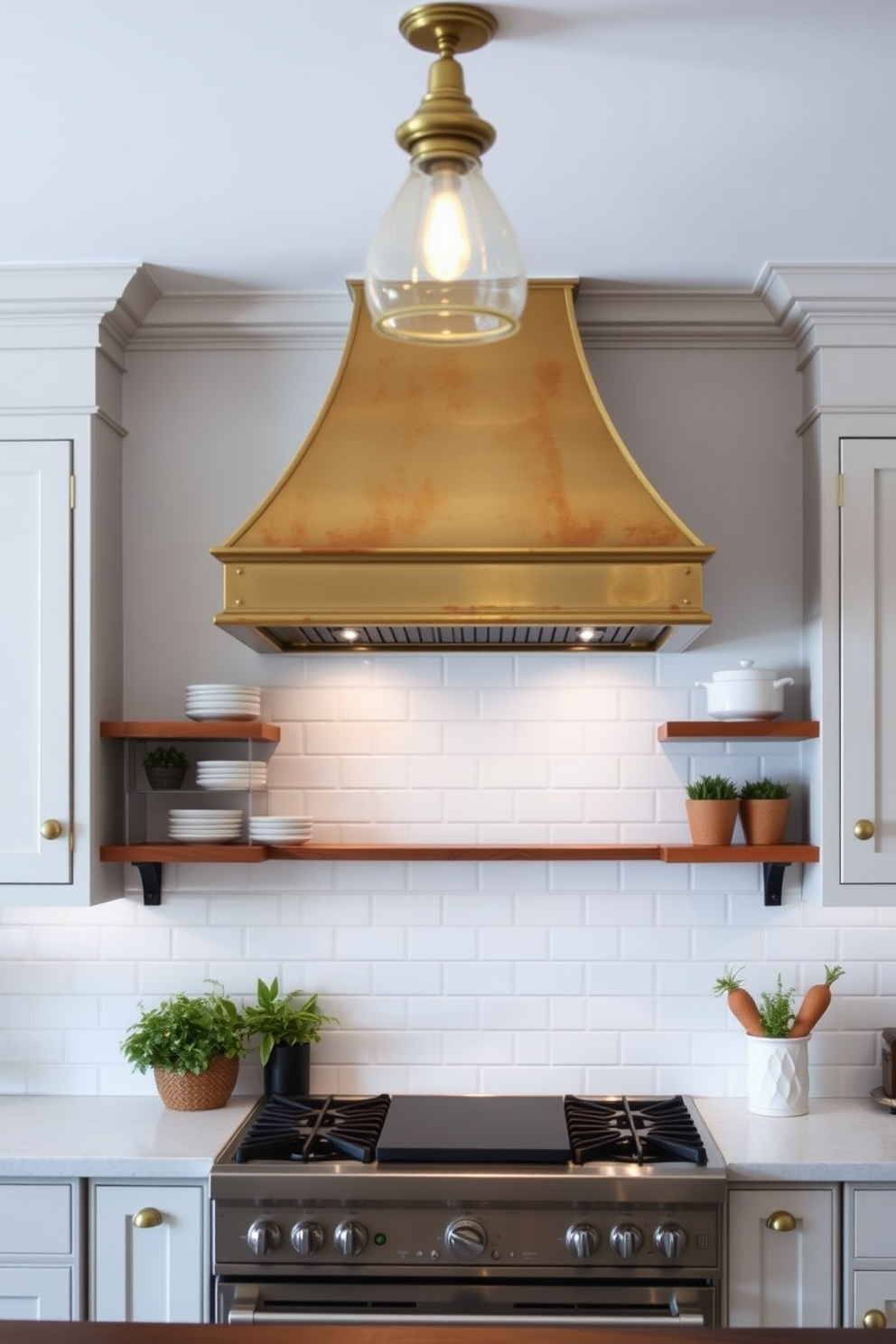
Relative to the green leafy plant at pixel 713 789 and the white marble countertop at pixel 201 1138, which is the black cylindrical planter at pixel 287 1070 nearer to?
the white marble countertop at pixel 201 1138

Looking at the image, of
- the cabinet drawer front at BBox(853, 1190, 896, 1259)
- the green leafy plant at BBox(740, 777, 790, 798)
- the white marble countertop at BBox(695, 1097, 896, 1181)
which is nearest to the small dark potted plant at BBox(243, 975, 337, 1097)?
the white marble countertop at BBox(695, 1097, 896, 1181)

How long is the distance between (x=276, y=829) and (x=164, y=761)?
0.32m

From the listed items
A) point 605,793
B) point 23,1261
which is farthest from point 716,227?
point 23,1261

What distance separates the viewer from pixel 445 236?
1.40 m

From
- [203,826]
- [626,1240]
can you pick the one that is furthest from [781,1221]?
[203,826]

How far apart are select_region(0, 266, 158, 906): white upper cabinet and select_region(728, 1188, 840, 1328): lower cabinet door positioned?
1531 millimetres

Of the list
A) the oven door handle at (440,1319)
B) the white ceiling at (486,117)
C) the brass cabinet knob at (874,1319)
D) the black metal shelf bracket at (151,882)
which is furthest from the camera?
the black metal shelf bracket at (151,882)

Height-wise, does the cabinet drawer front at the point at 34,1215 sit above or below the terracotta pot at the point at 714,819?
below

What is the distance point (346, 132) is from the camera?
237cm

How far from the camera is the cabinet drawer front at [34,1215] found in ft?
9.02

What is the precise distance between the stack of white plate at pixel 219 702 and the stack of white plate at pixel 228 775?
109 mm

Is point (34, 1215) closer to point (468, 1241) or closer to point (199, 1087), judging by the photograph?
point (199, 1087)

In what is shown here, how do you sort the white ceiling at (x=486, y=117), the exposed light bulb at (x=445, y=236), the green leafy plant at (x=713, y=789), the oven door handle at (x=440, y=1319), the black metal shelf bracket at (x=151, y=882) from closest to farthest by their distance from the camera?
the exposed light bulb at (x=445, y=236)
the white ceiling at (x=486, y=117)
the oven door handle at (x=440, y=1319)
the green leafy plant at (x=713, y=789)
the black metal shelf bracket at (x=151, y=882)

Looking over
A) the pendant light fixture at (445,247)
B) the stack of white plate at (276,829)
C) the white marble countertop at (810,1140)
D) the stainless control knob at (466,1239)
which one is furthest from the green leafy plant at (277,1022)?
the pendant light fixture at (445,247)
